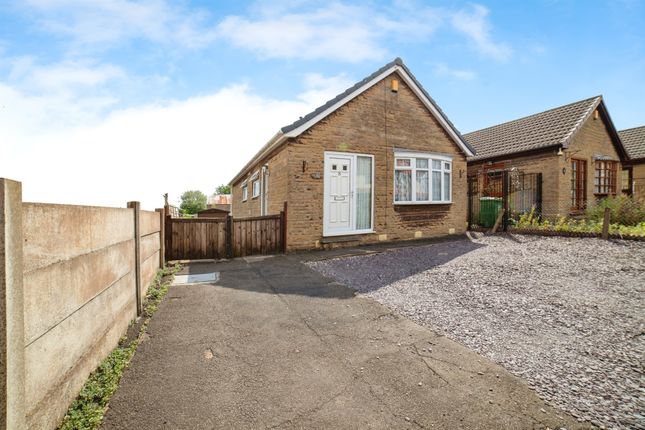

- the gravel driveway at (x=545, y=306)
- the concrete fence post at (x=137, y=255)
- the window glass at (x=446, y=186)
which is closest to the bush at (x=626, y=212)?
the gravel driveway at (x=545, y=306)

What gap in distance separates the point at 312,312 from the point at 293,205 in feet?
16.6

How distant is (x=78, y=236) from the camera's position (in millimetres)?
2443

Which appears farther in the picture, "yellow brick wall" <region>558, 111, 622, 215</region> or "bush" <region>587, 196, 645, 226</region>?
"yellow brick wall" <region>558, 111, 622, 215</region>

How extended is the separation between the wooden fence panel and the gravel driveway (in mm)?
2055

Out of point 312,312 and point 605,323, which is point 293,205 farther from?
point 605,323

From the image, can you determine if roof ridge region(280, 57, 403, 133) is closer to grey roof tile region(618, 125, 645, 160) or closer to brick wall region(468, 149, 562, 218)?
brick wall region(468, 149, 562, 218)

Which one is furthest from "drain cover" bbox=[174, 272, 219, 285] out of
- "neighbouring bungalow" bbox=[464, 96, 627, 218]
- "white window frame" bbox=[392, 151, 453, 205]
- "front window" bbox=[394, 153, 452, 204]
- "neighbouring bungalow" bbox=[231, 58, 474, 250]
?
"neighbouring bungalow" bbox=[464, 96, 627, 218]

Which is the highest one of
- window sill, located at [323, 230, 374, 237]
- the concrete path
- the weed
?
window sill, located at [323, 230, 374, 237]

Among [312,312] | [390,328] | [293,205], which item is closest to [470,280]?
[390,328]

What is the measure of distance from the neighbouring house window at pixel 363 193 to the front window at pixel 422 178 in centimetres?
112

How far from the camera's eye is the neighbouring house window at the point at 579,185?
1497 cm

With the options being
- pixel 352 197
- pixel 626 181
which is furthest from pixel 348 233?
pixel 626 181

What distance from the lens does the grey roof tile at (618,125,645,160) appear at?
61.5 feet

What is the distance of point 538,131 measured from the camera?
15.5 metres
